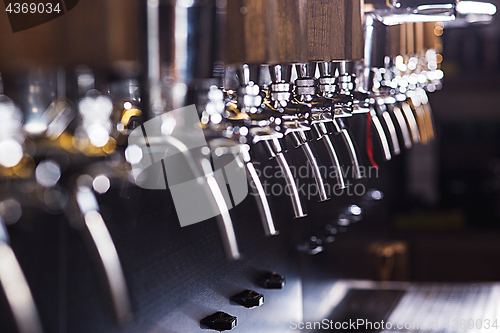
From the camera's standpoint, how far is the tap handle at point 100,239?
77 cm

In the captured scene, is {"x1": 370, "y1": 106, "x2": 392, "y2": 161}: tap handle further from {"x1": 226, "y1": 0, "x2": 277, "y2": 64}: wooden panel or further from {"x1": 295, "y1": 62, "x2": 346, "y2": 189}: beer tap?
{"x1": 226, "y1": 0, "x2": 277, "y2": 64}: wooden panel

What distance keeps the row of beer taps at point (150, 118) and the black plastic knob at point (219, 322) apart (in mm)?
130

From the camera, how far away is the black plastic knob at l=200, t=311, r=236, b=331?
1.04 m

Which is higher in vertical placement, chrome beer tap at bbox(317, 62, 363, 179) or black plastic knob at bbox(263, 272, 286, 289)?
chrome beer tap at bbox(317, 62, 363, 179)

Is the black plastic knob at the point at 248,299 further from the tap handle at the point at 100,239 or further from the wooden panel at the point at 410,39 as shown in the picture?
the wooden panel at the point at 410,39

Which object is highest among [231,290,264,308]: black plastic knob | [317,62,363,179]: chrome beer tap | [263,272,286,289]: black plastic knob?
[317,62,363,179]: chrome beer tap

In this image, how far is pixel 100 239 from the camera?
2.74 ft

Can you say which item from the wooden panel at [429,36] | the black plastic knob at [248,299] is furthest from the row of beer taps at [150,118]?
the wooden panel at [429,36]

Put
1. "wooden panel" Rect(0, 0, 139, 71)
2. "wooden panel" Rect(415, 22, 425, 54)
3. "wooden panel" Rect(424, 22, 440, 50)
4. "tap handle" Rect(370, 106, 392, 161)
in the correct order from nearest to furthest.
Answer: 1. "wooden panel" Rect(0, 0, 139, 71)
2. "tap handle" Rect(370, 106, 392, 161)
3. "wooden panel" Rect(415, 22, 425, 54)
4. "wooden panel" Rect(424, 22, 440, 50)

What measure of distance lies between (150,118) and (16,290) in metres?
0.40

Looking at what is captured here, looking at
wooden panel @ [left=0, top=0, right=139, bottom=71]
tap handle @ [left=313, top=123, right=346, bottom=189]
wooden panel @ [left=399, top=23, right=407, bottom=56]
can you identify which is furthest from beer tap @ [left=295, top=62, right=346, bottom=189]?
wooden panel @ [left=399, top=23, right=407, bottom=56]

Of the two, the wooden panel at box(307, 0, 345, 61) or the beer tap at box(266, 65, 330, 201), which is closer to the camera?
the beer tap at box(266, 65, 330, 201)

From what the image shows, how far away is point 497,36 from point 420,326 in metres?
1.89

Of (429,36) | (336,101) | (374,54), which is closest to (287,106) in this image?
(336,101)
